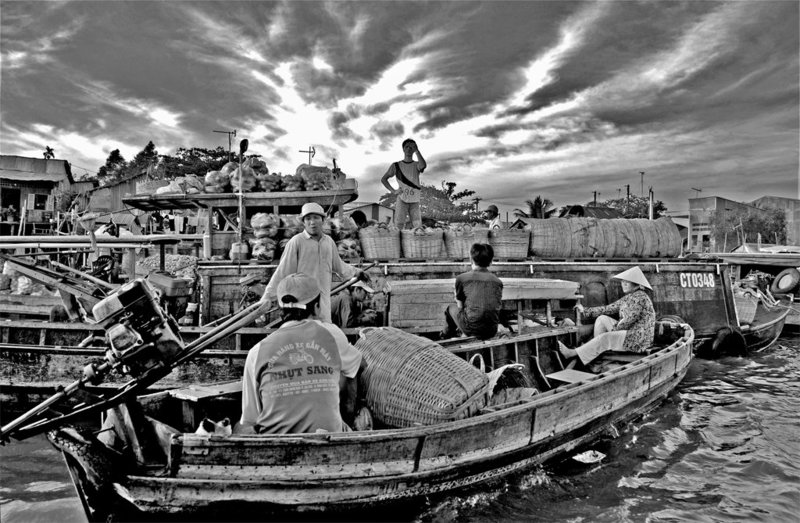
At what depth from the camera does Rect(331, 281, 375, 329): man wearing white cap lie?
7.32 metres

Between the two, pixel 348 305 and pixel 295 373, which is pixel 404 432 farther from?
pixel 348 305

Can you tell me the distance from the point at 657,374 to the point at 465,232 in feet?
13.8

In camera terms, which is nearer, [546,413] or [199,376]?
[546,413]

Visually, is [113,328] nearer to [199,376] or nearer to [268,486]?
[268,486]

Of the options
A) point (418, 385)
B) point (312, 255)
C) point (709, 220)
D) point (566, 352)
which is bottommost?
point (566, 352)

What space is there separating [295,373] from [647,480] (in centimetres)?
407

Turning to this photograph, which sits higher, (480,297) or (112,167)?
(112,167)

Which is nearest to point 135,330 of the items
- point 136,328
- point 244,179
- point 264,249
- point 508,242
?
point 136,328

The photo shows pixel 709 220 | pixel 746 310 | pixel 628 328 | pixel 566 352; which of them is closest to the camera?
pixel 628 328

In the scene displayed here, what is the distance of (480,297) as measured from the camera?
576 cm

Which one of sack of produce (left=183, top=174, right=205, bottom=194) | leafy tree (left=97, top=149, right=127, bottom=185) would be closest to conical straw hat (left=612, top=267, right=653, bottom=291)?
sack of produce (left=183, top=174, right=205, bottom=194)

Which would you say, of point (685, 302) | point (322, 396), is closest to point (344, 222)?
point (322, 396)

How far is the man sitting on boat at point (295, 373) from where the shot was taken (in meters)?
3.05

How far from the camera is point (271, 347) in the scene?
3045 mm
